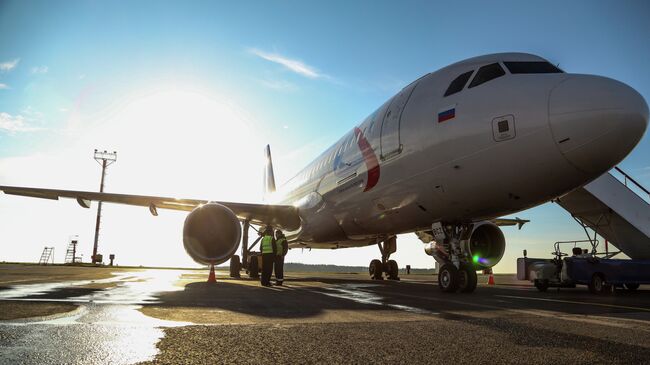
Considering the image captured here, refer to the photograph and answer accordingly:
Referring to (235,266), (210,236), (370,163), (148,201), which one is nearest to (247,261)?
(235,266)

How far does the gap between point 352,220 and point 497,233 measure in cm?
362

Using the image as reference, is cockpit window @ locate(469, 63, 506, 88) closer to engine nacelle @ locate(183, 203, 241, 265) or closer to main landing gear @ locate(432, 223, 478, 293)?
main landing gear @ locate(432, 223, 478, 293)

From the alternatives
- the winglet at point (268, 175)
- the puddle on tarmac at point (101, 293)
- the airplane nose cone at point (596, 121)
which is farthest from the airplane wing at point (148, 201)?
the winglet at point (268, 175)

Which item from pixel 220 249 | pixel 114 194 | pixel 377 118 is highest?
pixel 377 118

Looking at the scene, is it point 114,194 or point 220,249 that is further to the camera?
point 114,194

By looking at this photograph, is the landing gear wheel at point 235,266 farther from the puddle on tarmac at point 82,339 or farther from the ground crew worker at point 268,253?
the puddle on tarmac at point 82,339

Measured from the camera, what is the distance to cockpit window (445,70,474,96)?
24.7ft

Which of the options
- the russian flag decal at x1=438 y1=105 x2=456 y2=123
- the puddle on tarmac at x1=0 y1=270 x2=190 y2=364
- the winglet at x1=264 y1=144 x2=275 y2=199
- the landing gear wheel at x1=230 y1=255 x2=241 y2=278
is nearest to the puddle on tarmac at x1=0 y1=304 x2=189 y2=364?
the puddle on tarmac at x1=0 y1=270 x2=190 y2=364

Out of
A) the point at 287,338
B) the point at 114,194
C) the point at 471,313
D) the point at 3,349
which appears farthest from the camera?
the point at 114,194

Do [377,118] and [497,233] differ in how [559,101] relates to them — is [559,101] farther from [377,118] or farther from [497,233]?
[497,233]

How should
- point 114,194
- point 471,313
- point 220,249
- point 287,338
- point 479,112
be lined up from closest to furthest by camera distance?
point 287,338 < point 471,313 < point 479,112 < point 220,249 < point 114,194

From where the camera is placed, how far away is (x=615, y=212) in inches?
527

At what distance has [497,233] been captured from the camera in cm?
1109

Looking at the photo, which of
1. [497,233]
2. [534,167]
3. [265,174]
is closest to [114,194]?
[497,233]
